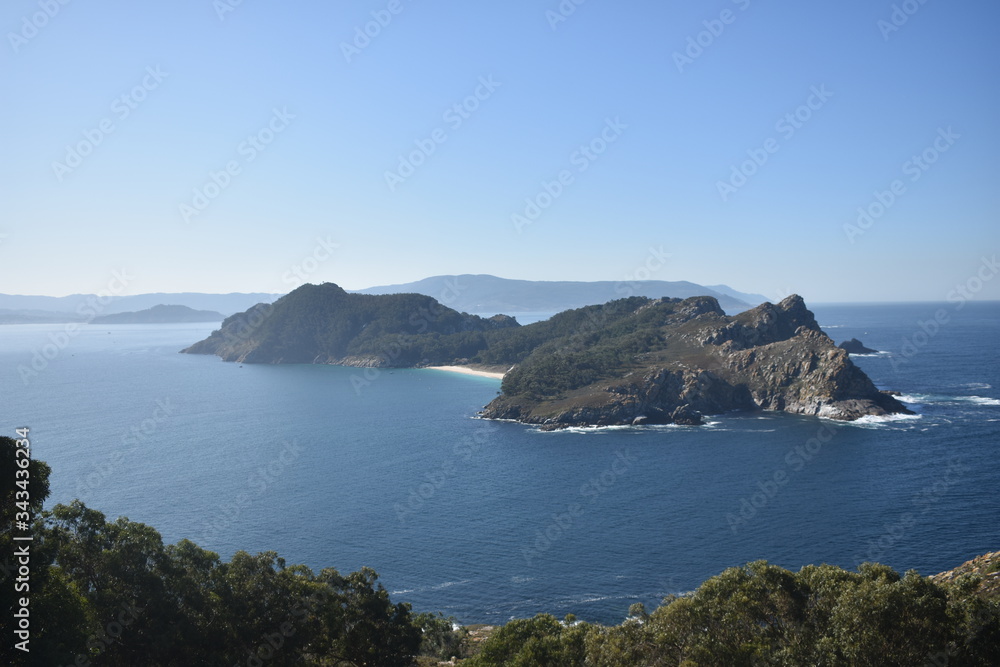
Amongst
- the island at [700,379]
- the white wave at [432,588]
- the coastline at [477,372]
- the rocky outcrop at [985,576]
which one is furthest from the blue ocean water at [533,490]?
the coastline at [477,372]

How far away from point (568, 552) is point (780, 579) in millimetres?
31298

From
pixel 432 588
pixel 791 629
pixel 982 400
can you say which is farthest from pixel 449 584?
pixel 982 400

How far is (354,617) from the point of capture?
30.7 m

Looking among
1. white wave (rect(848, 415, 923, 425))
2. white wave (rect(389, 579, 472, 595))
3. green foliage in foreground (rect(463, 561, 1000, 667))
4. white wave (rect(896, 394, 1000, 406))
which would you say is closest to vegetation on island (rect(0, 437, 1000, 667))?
green foliage in foreground (rect(463, 561, 1000, 667))

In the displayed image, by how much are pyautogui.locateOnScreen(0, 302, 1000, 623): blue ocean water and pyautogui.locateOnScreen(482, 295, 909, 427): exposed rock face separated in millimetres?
6621

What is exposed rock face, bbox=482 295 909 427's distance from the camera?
11244cm

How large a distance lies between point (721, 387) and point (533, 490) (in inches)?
2471

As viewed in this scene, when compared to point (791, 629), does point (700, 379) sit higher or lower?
higher

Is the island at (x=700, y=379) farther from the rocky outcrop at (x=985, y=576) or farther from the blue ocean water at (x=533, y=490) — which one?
the rocky outcrop at (x=985, y=576)

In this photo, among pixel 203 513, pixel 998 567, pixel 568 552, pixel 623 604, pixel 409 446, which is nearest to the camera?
pixel 998 567

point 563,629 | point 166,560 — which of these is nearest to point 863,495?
point 563,629

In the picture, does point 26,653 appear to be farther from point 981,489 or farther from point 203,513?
point 981,489

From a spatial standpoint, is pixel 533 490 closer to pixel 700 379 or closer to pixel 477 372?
pixel 700 379

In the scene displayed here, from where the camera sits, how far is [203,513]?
220 feet
